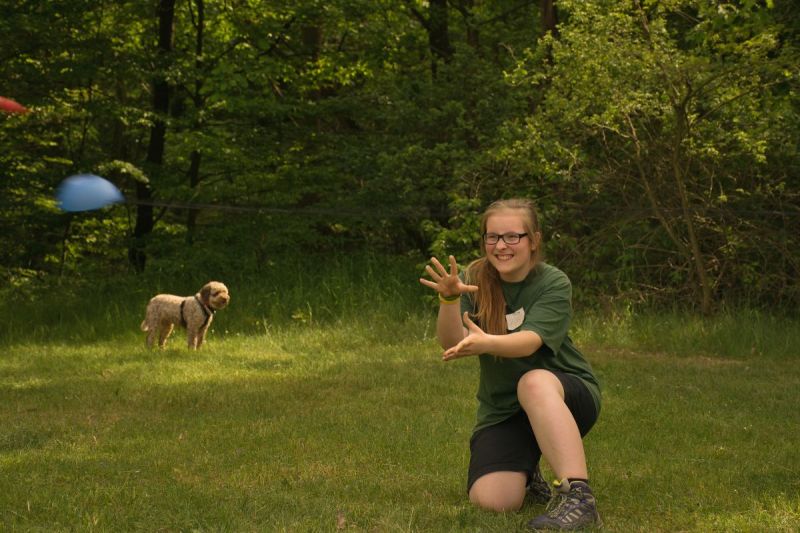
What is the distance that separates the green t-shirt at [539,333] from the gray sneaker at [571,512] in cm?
52

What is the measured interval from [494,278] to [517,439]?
0.74 metres

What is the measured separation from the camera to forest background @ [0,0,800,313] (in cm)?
1195

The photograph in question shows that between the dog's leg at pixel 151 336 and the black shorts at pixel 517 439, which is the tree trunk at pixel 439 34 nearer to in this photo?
the dog's leg at pixel 151 336

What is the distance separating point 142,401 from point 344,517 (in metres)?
3.74

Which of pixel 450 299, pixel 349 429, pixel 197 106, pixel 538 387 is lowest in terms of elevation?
pixel 349 429

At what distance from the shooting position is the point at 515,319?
475cm

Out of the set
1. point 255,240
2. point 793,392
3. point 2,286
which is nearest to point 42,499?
point 793,392

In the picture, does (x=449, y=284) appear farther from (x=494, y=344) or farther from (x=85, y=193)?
(x=85, y=193)

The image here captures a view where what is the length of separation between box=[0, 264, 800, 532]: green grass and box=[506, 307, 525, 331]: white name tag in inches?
32.6

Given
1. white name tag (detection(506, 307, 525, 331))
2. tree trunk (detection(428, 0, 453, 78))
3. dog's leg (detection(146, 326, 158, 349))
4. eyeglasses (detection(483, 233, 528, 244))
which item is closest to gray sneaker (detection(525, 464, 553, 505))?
white name tag (detection(506, 307, 525, 331))

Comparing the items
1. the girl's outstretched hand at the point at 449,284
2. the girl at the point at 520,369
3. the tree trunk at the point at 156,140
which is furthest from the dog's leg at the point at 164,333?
the girl's outstretched hand at the point at 449,284

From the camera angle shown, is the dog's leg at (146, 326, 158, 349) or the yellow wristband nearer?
the yellow wristband

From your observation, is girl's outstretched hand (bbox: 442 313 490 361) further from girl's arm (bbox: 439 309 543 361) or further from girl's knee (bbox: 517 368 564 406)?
girl's knee (bbox: 517 368 564 406)

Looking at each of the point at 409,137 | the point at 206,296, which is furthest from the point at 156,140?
the point at 206,296
